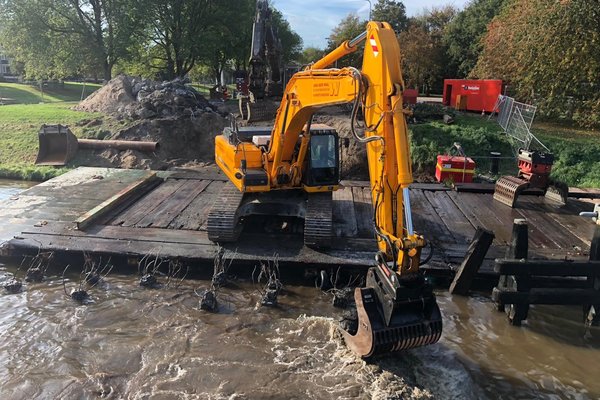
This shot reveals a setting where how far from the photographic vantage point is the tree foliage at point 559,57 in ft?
61.8

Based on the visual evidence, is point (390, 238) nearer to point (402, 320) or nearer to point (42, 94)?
point (402, 320)

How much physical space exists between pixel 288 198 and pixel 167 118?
1170 cm

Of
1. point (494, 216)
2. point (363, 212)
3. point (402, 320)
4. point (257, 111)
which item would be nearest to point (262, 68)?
point (257, 111)

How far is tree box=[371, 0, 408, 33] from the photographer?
46.6m

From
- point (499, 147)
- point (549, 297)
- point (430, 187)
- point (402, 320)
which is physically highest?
point (499, 147)

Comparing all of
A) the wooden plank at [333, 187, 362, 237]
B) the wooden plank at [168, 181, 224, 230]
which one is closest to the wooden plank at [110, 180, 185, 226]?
the wooden plank at [168, 181, 224, 230]

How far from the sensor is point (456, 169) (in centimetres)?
1423

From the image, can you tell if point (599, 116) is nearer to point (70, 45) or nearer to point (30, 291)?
point (30, 291)

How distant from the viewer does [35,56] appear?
30516 mm

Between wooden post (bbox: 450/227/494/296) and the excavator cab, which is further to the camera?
the excavator cab

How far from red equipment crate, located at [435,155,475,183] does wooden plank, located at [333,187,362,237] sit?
3.31m

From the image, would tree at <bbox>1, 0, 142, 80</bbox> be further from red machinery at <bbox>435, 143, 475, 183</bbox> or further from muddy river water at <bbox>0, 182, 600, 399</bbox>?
muddy river water at <bbox>0, 182, 600, 399</bbox>

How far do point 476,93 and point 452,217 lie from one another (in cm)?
1553

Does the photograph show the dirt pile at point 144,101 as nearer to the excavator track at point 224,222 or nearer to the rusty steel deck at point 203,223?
the rusty steel deck at point 203,223
